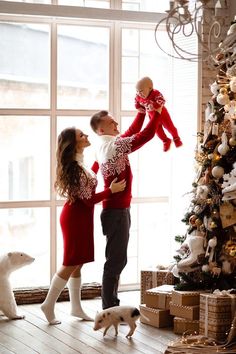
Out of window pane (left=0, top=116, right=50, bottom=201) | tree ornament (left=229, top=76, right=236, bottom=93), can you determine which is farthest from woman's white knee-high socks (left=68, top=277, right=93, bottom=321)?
tree ornament (left=229, top=76, right=236, bottom=93)

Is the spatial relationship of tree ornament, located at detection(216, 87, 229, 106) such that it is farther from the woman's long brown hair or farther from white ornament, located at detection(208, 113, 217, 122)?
the woman's long brown hair

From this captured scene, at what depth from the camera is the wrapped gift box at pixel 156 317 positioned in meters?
4.87

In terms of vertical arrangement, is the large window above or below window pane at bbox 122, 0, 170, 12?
below

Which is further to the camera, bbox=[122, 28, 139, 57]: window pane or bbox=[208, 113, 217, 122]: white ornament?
bbox=[122, 28, 139, 57]: window pane

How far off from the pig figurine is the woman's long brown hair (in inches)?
32.2

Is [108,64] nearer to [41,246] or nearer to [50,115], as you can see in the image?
[50,115]

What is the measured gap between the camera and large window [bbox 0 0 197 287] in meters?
5.56

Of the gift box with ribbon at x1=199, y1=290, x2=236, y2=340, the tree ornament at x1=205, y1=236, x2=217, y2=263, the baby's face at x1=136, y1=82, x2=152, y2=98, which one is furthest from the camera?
the baby's face at x1=136, y1=82, x2=152, y2=98

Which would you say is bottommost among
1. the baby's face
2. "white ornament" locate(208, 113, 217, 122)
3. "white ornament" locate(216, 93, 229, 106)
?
"white ornament" locate(208, 113, 217, 122)

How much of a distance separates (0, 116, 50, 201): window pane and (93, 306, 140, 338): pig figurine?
140 centimetres

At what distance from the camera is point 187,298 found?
15.6ft

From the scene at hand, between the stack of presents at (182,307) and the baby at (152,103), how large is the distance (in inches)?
39.0

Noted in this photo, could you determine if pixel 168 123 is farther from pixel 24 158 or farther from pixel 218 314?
pixel 218 314

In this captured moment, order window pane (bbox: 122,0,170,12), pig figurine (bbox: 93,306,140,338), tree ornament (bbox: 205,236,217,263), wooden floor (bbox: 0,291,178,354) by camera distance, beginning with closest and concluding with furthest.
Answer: wooden floor (bbox: 0,291,178,354) → pig figurine (bbox: 93,306,140,338) → tree ornament (bbox: 205,236,217,263) → window pane (bbox: 122,0,170,12)
